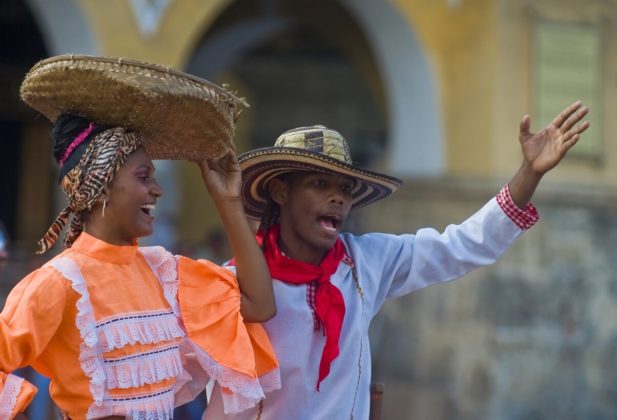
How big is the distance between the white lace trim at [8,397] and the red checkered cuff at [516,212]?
5.76 ft

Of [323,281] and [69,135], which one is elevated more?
[69,135]

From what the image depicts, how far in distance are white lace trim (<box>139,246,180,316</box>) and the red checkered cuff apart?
1147mm

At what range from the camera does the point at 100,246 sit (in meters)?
3.57

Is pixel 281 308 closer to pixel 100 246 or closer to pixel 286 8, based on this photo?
pixel 100 246

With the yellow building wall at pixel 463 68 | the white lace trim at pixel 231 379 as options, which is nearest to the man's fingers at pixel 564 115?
Result: the white lace trim at pixel 231 379

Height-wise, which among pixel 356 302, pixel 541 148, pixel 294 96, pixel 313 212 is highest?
pixel 294 96

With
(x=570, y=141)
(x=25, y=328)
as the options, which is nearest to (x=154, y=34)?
(x=570, y=141)

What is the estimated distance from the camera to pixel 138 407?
11.6 feet

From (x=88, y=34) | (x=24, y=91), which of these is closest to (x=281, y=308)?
(x=24, y=91)

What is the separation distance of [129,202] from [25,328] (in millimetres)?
516

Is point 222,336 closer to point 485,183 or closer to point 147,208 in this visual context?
point 147,208

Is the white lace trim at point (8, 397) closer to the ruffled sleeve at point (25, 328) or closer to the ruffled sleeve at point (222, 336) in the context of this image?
the ruffled sleeve at point (25, 328)

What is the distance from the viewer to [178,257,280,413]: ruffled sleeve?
12.2 ft

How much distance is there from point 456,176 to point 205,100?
21.8ft
